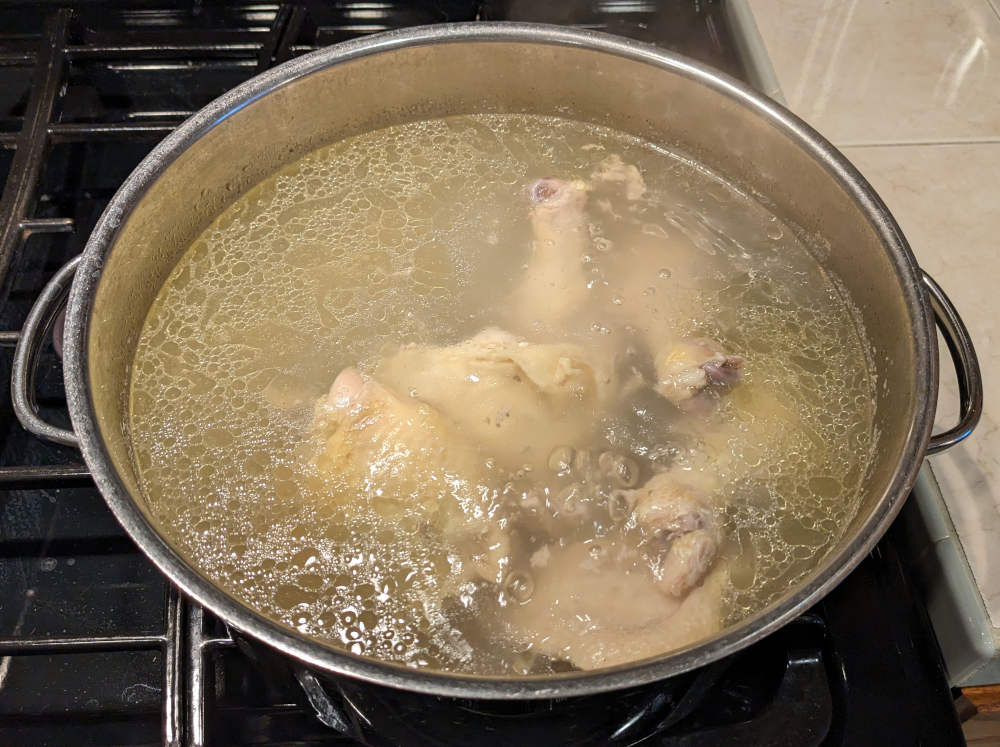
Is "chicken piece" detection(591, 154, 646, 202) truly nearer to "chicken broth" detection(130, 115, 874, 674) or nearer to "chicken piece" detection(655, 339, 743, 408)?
"chicken broth" detection(130, 115, 874, 674)

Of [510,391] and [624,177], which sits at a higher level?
[624,177]

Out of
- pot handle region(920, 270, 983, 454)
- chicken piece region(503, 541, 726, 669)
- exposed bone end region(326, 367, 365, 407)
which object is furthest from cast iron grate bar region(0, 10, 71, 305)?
pot handle region(920, 270, 983, 454)

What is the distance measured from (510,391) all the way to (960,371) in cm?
58

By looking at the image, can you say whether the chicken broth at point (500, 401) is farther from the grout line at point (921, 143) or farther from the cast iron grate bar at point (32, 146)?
the grout line at point (921, 143)

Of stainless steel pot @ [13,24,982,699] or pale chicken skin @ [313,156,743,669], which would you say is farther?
pale chicken skin @ [313,156,743,669]

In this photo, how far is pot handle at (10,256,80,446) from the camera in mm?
933

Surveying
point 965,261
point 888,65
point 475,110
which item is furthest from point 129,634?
point 888,65

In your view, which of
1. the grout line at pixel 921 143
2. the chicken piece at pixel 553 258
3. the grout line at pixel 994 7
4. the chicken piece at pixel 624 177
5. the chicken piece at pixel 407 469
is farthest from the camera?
the grout line at pixel 994 7

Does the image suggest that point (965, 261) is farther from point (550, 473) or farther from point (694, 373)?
point (550, 473)

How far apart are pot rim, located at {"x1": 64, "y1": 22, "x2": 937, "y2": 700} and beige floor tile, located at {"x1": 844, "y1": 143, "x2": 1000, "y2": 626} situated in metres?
0.32

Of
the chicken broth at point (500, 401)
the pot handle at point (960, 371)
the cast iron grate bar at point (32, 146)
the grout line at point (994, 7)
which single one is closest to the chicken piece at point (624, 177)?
the chicken broth at point (500, 401)

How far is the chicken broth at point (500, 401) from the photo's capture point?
994 mm

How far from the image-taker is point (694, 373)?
3.74 feet

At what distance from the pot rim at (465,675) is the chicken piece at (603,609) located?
186 mm
